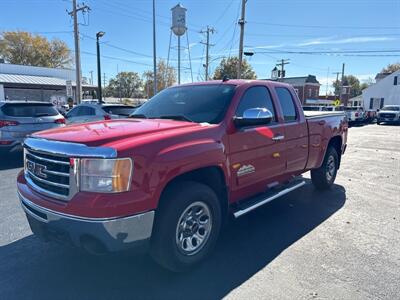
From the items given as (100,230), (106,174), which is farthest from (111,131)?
(100,230)

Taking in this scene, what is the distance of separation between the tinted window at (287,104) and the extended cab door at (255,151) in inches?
11.9

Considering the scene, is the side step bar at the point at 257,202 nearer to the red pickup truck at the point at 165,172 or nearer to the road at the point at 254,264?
the red pickup truck at the point at 165,172

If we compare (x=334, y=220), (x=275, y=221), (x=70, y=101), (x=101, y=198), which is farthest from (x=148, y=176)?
(x=70, y=101)

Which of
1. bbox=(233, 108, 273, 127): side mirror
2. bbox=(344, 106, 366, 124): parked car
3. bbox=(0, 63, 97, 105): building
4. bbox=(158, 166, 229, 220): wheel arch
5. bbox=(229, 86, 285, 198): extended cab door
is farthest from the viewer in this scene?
bbox=(0, 63, 97, 105): building

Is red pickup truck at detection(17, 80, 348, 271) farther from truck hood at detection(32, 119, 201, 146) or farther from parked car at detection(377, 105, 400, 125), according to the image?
parked car at detection(377, 105, 400, 125)

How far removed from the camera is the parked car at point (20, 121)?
7.79m

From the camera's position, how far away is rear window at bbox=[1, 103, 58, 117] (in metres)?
7.99

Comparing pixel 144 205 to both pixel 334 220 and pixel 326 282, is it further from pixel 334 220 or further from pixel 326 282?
pixel 334 220

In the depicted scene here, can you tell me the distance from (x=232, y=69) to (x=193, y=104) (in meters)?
47.3

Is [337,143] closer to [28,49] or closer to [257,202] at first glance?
[257,202]

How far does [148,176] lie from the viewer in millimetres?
2637

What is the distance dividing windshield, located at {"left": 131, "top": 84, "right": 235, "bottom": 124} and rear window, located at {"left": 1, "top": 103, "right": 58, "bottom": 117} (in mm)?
5253

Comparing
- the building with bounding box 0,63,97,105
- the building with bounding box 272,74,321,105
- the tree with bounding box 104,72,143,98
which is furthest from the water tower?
the tree with bounding box 104,72,143,98

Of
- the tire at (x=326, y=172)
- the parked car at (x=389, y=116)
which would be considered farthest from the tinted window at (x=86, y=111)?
the parked car at (x=389, y=116)
